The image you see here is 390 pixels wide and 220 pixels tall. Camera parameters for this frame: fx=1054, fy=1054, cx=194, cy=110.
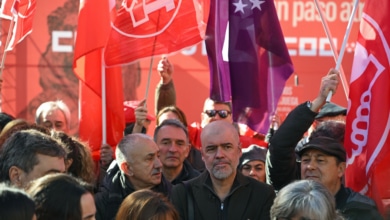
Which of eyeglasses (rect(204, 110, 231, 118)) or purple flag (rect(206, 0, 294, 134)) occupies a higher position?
purple flag (rect(206, 0, 294, 134))

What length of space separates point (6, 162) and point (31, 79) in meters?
7.66

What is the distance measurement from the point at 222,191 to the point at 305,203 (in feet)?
4.05

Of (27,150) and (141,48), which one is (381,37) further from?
(27,150)

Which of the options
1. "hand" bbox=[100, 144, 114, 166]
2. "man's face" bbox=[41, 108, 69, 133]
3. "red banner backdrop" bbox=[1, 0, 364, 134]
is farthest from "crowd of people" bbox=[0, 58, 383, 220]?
"red banner backdrop" bbox=[1, 0, 364, 134]

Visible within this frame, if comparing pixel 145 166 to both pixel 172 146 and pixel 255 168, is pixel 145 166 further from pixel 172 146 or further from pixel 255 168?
pixel 255 168

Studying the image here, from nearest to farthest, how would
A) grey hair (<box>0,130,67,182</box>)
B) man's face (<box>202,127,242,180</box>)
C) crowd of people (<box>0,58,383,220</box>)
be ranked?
crowd of people (<box>0,58,383,220</box>), grey hair (<box>0,130,67,182</box>), man's face (<box>202,127,242,180</box>)

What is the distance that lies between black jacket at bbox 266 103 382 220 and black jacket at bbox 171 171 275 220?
0.82 feet

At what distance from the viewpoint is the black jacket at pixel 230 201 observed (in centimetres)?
716

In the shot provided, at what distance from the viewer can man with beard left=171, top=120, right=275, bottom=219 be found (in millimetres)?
7168

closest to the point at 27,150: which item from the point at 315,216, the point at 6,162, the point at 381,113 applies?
the point at 6,162

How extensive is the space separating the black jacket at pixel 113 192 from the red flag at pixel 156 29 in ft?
4.01

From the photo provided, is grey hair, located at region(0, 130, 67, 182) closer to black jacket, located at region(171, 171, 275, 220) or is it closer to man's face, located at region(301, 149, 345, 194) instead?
black jacket, located at region(171, 171, 275, 220)

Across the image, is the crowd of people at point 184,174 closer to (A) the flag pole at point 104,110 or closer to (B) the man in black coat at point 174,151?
(B) the man in black coat at point 174,151

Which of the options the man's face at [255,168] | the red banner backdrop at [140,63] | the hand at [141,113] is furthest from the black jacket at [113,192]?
the red banner backdrop at [140,63]
